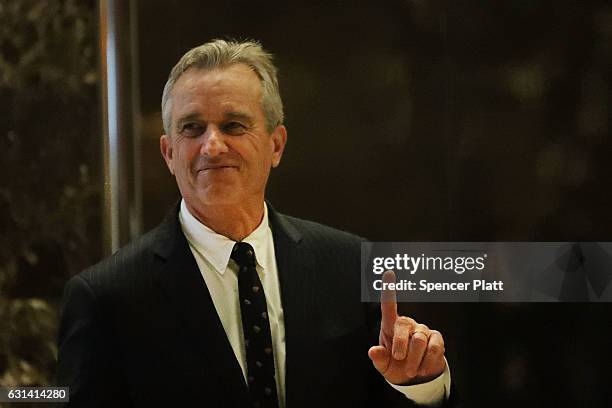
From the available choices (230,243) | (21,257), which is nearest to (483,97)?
(230,243)

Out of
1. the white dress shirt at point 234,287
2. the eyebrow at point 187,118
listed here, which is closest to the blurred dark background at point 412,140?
the white dress shirt at point 234,287

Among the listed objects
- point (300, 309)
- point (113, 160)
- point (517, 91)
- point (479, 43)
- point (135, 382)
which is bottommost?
point (135, 382)

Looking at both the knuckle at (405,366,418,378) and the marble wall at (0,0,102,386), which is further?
the marble wall at (0,0,102,386)

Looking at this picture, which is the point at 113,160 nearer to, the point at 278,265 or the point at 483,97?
the point at 278,265

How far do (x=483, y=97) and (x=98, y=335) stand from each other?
114 cm

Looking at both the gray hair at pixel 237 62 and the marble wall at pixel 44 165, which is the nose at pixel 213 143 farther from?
the marble wall at pixel 44 165

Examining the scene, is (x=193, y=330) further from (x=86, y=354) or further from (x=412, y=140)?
(x=412, y=140)

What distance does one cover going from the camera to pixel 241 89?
1989 millimetres

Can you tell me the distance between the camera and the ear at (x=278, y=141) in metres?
2.04

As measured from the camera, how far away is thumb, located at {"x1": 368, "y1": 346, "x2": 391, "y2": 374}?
1.95 meters

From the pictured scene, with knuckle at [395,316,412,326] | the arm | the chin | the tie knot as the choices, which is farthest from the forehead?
knuckle at [395,316,412,326]

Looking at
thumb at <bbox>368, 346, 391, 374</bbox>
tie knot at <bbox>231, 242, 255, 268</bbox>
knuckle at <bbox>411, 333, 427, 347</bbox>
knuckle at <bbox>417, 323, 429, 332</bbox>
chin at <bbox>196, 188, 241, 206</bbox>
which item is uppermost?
chin at <bbox>196, 188, 241, 206</bbox>

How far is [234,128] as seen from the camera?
199 centimetres

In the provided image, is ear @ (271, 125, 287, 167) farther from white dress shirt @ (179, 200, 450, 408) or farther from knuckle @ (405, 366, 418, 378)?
knuckle @ (405, 366, 418, 378)
